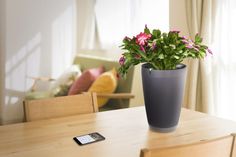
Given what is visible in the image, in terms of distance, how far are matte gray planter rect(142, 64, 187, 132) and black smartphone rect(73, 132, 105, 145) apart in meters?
0.27

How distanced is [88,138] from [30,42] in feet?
9.60

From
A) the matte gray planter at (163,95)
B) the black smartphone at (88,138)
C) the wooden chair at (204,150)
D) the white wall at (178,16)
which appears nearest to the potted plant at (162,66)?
the matte gray planter at (163,95)

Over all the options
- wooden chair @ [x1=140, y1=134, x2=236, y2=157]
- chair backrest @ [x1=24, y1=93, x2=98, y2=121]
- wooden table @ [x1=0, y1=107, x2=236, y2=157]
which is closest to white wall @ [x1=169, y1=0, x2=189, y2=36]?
wooden table @ [x1=0, y1=107, x2=236, y2=157]

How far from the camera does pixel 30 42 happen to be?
3.96 metres

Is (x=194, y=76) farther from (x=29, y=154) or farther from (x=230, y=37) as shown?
(x=29, y=154)

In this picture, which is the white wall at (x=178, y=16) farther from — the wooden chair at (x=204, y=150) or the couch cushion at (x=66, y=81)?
the wooden chair at (x=204, y=150)

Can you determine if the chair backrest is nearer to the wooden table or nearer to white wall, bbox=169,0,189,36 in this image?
the wooden table

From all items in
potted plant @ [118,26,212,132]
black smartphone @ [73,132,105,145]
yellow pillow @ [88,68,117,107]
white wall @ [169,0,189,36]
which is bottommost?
black smartphone @ [73,132,105,145]

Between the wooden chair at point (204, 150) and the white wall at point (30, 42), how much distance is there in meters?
3.40

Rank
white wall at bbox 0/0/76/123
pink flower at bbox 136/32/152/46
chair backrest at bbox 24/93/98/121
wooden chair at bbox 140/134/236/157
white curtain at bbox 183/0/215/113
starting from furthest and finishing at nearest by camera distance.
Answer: white wall at bbox 0/0/76/123
white curtain at bbox 183/0/215/113
chair backrest at bbox 24/93/98/121
pink flower at bbox 136/32/152/46
wooden chair at bbox 140/134/236/157

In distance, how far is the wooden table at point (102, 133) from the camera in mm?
1191

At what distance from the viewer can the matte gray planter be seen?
4.45 feet

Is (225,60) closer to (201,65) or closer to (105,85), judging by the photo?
(201,65)

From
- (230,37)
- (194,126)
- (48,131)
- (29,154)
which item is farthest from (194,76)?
(29,154)
